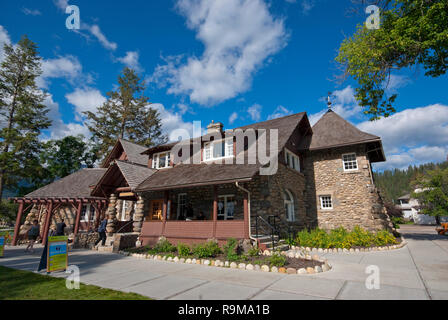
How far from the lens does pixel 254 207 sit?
12.8 metres

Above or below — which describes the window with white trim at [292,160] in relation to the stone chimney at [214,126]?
below

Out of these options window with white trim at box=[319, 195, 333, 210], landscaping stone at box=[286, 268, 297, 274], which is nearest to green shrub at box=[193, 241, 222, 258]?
landscaping stone at box=[286, 268, 297, 274]

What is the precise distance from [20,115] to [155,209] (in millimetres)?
20505

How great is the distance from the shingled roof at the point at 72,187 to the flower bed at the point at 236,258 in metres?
10.1

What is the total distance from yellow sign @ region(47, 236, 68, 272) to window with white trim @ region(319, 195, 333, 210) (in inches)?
604

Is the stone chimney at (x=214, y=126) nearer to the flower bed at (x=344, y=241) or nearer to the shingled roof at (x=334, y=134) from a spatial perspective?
the shingled roof at (x=334, y=134)

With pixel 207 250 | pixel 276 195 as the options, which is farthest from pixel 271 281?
pixel 276 195

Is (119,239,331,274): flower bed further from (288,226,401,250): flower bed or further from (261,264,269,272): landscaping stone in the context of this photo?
(288,226,401,250): flower bed

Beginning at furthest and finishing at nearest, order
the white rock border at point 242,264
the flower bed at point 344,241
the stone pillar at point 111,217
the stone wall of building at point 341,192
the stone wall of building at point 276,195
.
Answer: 1. the stone wall of building at point 341,192
2. the stone pillar at point 111,217
3. the stone wall of building at point 276,195
4. the flower bed at point 344,241
5. the white rock border at point 242,264

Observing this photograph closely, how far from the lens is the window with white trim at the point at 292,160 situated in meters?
15.7

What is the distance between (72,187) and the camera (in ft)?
66.3

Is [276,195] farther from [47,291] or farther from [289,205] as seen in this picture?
[47,291]

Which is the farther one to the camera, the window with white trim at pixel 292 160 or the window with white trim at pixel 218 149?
the window with white trim at pixel 292 160

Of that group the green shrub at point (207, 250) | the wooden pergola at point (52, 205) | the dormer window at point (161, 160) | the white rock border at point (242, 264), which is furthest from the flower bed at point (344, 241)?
the wooden pergola at point (52, 205)
